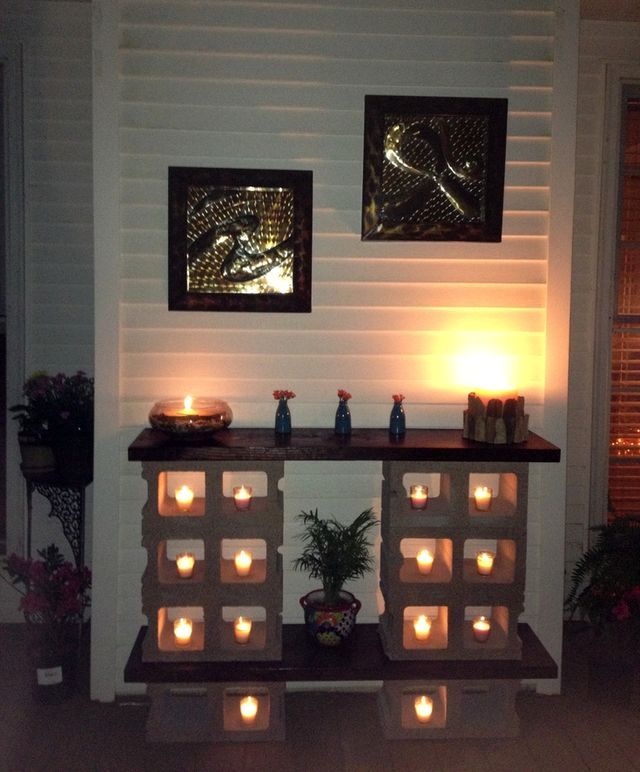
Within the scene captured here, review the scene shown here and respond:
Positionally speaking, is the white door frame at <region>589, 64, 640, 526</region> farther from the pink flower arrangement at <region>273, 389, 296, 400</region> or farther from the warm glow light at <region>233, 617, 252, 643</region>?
the warm glow light at <region>233, 617, 252, 643</region>

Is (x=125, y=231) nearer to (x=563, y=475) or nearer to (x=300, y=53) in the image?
(x=300, y=53)

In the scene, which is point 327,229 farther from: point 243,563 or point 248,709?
point 248,709

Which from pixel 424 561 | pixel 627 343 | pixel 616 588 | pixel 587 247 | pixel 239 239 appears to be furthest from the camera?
pixel 627 343

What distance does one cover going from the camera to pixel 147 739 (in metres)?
3.21

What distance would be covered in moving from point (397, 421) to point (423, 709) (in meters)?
1.20

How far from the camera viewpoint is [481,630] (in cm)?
330

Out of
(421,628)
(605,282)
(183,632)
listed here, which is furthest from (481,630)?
(605,282)

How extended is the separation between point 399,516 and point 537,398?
929 mm

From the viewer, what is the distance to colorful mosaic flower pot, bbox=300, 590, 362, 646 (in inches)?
130

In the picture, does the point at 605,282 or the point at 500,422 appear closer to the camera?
the point at 500,422

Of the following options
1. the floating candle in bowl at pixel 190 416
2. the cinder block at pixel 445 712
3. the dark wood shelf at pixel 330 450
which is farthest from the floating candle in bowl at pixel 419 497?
the floating candle in bowl at pixel 190 416

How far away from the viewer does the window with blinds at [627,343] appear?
14.6 ft

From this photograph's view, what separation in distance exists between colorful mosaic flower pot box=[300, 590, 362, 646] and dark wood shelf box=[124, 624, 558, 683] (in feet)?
0.17

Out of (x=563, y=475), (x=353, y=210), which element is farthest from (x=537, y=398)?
(x=353, y=210)
